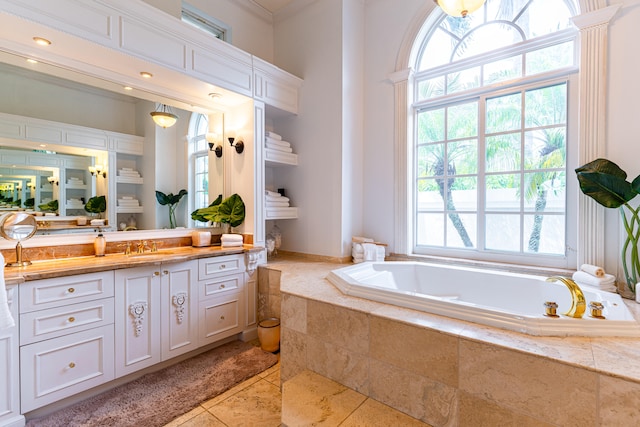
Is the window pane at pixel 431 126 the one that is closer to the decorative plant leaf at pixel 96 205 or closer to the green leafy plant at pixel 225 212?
the green leafy plant at pixel 225 212

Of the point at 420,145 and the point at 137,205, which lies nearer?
the point at 137,205

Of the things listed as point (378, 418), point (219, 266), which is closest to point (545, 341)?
point (378, 418)

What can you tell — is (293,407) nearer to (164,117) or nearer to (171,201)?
(171,201)

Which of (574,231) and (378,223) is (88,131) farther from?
(574,231)

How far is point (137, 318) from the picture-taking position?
6.24 feet

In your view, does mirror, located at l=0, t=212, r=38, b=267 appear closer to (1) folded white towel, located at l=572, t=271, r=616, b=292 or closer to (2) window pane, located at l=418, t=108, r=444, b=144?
(2) window pane, located at l=418, t=108, r=444, b=144

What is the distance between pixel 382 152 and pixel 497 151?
3.28 ft

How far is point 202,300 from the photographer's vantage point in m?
2.27

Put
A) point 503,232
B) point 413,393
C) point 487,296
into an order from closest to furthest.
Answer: point 413,393, point 487,296, point 503,232

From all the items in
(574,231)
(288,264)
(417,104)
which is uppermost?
(417,104)

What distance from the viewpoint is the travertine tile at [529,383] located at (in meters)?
0.98

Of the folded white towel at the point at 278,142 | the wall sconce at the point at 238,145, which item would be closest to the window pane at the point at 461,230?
the folded white towel at the point at 278,142

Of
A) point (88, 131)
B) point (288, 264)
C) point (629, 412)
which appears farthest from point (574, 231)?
point (88, 131)

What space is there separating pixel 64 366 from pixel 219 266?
3.46ft
